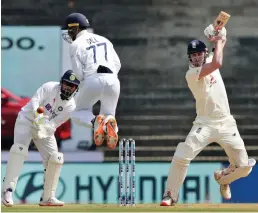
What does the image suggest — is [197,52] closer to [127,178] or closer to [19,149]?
[127,178]

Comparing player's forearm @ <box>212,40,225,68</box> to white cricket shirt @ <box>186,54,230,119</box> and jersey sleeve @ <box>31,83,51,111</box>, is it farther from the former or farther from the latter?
jersey sleeve @ <box>31,83,51,111</box>

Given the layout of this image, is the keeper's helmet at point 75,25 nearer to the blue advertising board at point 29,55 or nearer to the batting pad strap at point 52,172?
the batting pad strap at point 52,172

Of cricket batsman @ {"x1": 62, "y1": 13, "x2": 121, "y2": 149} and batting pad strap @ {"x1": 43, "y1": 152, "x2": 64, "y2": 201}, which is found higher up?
cricket batsman @ {"x1": 62, "y1": 13, "x2": 121, "y2": 149}

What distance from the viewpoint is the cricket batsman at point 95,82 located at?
12750 mm

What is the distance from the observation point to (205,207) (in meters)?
13.1

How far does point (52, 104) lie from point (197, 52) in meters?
1.43

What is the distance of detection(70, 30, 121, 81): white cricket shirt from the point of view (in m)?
12.8

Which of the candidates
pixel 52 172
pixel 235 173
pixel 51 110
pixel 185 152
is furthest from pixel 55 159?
pixel 235 173

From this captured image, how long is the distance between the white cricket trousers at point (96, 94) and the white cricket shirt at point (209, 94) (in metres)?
0.75

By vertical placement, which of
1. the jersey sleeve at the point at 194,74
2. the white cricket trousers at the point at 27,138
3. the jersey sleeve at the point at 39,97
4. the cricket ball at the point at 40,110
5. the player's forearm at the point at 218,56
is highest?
the player's forearm at the point at 218,56

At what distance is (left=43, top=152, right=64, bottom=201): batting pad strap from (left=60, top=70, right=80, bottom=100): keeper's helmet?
576 mm

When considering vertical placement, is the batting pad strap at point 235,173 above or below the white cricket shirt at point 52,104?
below

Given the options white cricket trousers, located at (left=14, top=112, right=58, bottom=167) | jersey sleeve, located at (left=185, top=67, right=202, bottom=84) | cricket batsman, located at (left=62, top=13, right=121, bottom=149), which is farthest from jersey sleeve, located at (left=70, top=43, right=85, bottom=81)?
jersey sleeve, located at (left=185, top=67, right=202, bottom=84)

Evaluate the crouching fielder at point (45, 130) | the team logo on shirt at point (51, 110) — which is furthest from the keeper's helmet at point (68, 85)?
the team logo on shirt at point (51, 110)
